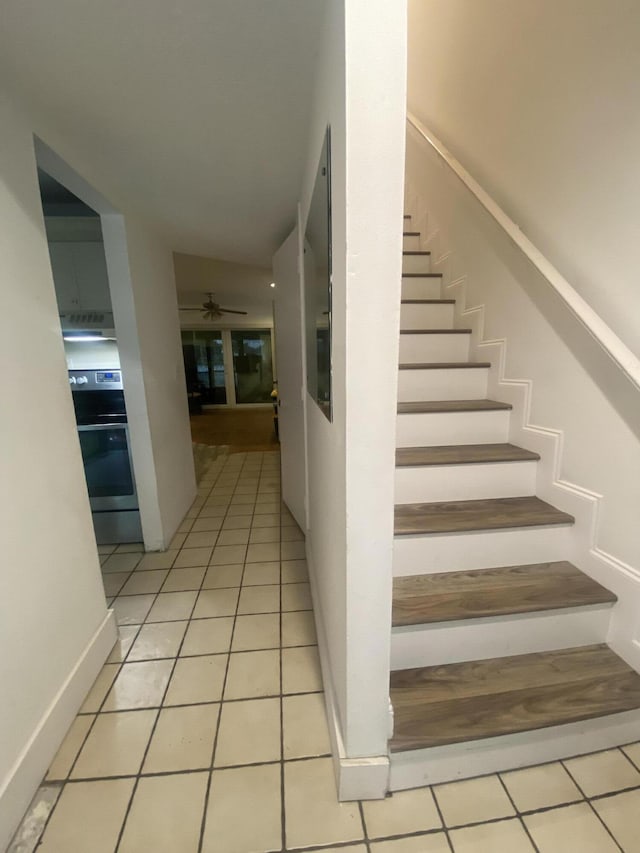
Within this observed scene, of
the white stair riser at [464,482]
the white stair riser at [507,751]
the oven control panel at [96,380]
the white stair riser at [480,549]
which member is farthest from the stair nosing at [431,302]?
the white stair riser at [507,751]

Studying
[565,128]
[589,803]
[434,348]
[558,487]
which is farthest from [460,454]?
[565,128]


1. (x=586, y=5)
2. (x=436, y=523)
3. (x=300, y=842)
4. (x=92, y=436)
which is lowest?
(x=300, y=842)

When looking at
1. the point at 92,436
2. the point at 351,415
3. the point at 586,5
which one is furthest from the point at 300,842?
the point at 586,5

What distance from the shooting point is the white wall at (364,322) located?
65 cm

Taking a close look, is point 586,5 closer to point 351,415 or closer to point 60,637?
point 351,415

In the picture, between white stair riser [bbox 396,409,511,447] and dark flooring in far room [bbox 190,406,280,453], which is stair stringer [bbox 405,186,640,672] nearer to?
white stair riser [bbox 396,409,511,447]

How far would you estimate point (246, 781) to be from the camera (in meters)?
1.06

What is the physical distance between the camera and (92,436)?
7.34ft

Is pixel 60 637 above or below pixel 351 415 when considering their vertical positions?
below

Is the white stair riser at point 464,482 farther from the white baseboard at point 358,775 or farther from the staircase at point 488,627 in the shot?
the white baseboard at point 358,775

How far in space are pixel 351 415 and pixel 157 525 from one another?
78.0 inches

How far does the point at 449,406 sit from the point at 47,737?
195 cm

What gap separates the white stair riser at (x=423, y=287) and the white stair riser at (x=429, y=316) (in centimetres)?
23

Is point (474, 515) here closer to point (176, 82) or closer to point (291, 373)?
point (291, 373)
